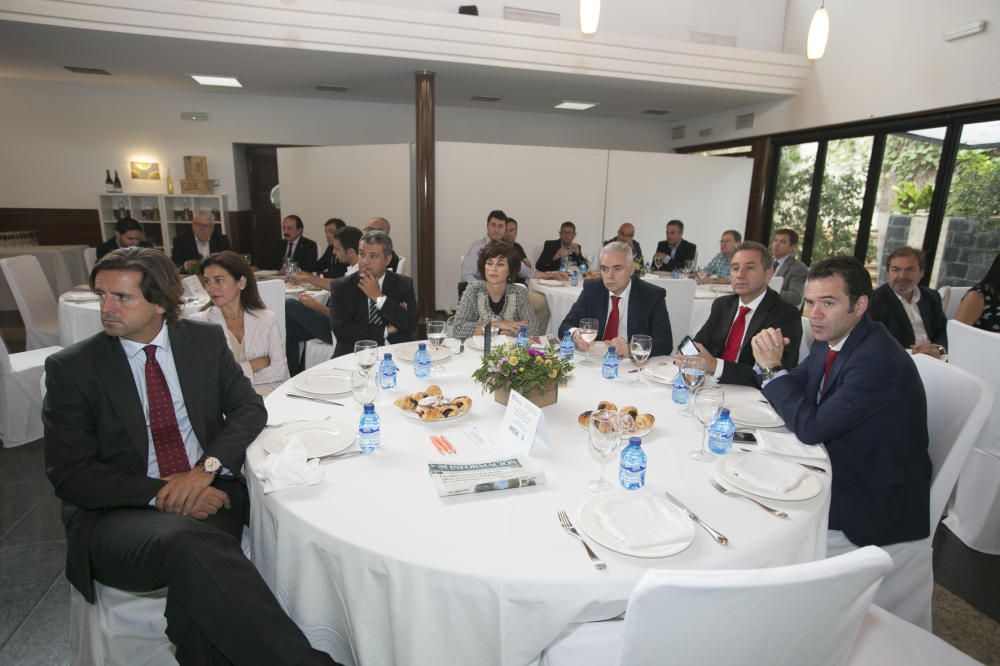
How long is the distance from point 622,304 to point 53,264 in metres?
8.33

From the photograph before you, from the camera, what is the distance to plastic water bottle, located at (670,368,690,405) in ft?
6.95

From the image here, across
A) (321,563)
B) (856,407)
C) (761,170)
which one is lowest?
(321,563)

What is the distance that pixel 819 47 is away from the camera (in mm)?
4293

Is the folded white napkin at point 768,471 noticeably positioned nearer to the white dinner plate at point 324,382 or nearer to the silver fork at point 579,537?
the silver fork at point 579,537

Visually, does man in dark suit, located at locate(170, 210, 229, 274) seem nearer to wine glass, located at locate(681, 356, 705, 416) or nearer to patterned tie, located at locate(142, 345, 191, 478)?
patterned tie, located at locate(142, 345, 191, 478)

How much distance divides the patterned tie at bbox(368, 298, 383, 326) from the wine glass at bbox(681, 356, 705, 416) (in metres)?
2.17

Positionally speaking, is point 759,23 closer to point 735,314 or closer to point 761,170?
point 761,170

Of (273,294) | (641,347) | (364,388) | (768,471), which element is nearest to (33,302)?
(273,294)

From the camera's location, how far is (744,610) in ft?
2.75

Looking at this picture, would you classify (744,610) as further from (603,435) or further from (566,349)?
(566,349)

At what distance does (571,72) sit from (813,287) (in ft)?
19.0

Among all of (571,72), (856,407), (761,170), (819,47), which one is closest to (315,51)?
(571,72)

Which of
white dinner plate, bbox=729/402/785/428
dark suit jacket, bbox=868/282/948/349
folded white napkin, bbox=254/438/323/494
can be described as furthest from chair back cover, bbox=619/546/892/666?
dark suit jacket, bbox=868/282/948/349

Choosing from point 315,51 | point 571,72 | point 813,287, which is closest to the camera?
point 813,287
